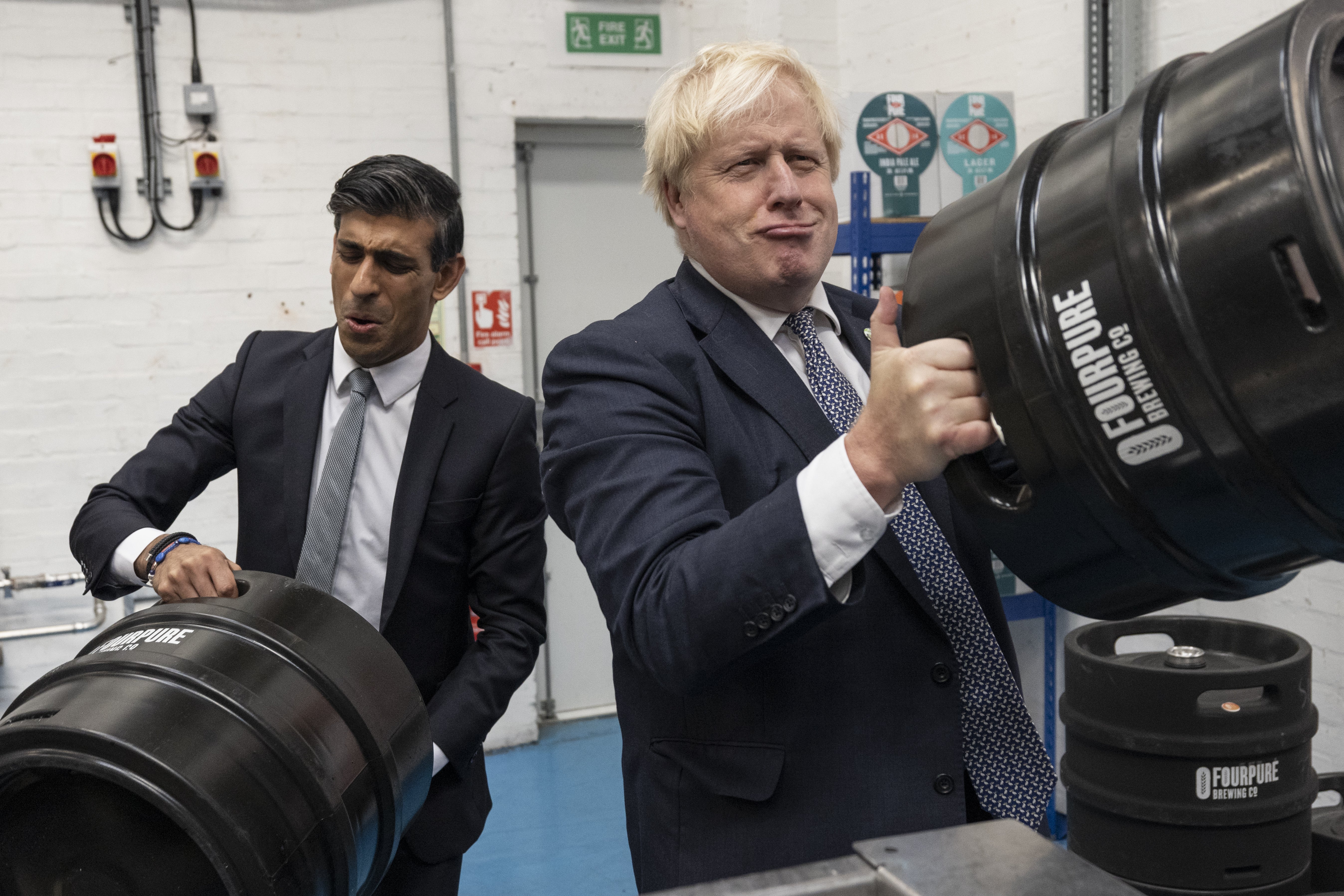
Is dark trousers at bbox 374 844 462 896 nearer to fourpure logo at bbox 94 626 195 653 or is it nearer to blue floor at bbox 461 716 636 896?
fourpure logo at bbox 94 626 195 653

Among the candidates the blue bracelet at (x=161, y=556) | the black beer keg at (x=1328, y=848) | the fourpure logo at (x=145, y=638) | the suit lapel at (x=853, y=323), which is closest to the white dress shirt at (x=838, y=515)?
the suit lapel at (x=853, y=323)

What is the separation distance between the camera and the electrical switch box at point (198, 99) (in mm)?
3371

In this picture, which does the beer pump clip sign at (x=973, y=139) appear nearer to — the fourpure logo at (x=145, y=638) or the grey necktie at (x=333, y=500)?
the grey necktie at (x=333, y=500)

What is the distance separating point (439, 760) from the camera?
166 cm

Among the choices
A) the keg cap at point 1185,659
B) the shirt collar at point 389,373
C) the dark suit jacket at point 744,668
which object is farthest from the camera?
the keg cap at point 1185,659

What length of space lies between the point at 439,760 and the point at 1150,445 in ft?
3.95

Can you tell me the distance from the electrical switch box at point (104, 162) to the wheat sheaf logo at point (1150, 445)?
10.8 ft

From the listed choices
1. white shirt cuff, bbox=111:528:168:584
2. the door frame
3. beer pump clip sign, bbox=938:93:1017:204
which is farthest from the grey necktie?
the door frame

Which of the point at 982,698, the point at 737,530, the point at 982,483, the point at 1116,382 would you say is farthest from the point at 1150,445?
the point at 982,698

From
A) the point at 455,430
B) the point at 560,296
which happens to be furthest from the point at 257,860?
the point at 560,296

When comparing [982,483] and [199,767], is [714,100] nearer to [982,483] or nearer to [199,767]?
[982,483]

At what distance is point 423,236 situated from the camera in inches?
70.7

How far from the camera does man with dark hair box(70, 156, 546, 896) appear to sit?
1699 millimetres

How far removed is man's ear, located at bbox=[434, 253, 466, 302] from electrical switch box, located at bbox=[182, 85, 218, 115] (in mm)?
1863
